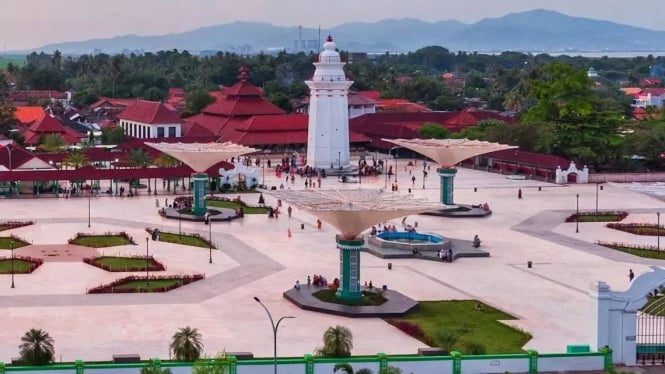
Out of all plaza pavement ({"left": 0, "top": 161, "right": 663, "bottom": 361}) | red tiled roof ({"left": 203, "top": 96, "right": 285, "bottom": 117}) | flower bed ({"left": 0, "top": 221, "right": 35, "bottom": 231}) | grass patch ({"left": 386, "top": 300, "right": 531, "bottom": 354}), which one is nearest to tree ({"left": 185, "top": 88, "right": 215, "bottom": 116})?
red tiled roof ({"left": 203, "top": 96, "right": 285, "bottom": 117})

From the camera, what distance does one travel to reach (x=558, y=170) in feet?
248

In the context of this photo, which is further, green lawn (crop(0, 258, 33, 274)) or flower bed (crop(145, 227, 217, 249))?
flower bed (crop(145, 227, 217, 249))

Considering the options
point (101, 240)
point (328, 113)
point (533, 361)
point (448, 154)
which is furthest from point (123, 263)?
point (328, 113)

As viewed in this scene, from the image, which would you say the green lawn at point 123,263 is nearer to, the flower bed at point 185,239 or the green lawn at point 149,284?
the green lawn at point 149,284

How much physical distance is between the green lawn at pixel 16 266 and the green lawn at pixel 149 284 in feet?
15.6

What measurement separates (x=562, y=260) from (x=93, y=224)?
22.7 metres

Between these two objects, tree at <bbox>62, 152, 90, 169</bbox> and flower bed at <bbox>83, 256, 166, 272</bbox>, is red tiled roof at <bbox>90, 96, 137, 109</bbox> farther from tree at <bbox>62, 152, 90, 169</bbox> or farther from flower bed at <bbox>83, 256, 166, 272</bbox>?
flower bed at <bbox>83, 256, 166, 272</bbox>

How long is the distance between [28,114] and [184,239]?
59.7 metres

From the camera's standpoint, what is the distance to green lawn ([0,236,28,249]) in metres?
47.9

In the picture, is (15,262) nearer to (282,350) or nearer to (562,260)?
(282,350)

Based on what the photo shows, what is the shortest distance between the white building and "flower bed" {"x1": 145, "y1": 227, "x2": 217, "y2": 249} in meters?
42.6

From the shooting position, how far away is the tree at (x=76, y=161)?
231 ft

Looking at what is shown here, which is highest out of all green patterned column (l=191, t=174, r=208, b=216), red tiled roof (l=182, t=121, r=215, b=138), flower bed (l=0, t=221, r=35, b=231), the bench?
red tiled roof (l=182, t=121, r=215, b=138)

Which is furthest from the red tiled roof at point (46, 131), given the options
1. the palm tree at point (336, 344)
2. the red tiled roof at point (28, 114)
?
the palm tree at point (336, 344)
